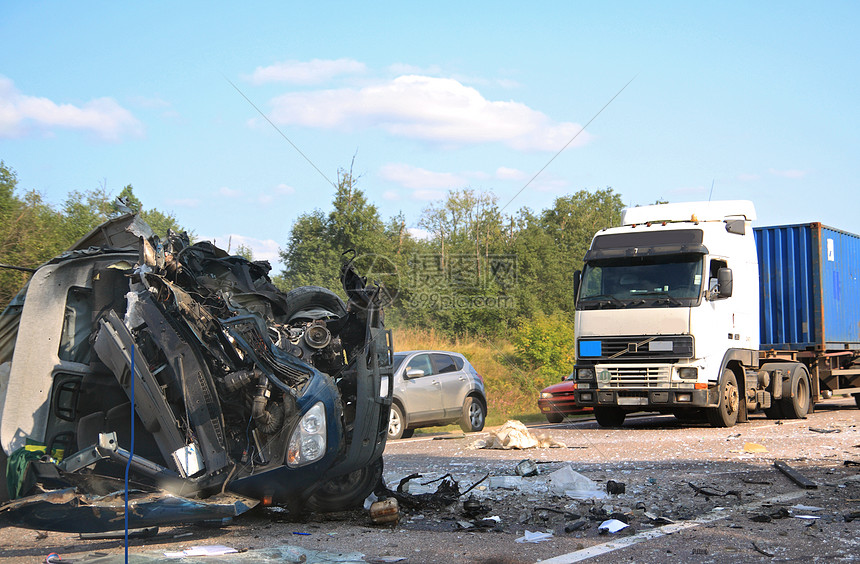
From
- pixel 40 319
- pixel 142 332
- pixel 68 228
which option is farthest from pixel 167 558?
pixel 68 228

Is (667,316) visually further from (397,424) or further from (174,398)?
(174,398)

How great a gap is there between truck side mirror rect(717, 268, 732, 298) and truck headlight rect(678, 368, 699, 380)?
4.48 feet

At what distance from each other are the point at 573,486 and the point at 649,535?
6.25 feet

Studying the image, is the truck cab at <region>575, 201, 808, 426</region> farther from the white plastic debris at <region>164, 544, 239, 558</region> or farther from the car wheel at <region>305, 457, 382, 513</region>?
the white plastic debris at <region>164, 544, 239, 558</region>

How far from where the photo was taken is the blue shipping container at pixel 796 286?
53.9ft

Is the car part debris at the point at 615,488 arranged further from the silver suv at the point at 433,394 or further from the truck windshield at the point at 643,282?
the truck windshield at the point at 643,282

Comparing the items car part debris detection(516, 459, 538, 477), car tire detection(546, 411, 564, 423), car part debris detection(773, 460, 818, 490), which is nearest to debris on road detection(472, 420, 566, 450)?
car part debris detection(516, 459, 538, 477)

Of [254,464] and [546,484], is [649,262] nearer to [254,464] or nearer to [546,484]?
[546,484]

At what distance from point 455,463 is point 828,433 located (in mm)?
6927

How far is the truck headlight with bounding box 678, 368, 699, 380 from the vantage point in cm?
1323

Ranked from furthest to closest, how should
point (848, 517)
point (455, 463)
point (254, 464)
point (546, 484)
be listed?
point (455, 463) < point (546, 484) < point (848, 517) < point (254, 464)

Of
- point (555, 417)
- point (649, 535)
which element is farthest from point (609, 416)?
point (649, 535)

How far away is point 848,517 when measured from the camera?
6.16 meters

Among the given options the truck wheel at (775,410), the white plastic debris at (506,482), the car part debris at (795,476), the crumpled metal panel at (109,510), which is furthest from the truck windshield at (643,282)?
the crumpled metal panel at (109,510)
